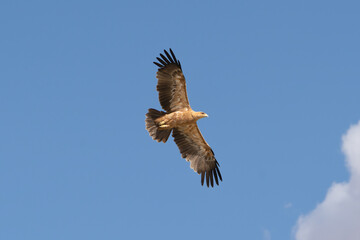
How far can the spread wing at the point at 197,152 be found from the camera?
1958cm

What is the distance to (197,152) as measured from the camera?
2003 cm

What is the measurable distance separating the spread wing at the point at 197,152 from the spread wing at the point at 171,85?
4.38 ft

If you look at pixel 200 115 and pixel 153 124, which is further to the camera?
pixel 200 115

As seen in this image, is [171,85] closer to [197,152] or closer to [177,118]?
[177,118]

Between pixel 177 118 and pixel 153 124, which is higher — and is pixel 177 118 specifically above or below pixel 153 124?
above

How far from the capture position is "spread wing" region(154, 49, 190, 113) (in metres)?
18.0

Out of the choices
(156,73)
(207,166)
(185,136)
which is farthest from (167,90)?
(207,166)

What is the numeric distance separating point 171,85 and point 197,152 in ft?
10.5

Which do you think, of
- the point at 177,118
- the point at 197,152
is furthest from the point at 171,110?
the point at 197,152

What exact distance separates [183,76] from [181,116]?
141 centimetres

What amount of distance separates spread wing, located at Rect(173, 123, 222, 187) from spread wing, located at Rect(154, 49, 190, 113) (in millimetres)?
1335

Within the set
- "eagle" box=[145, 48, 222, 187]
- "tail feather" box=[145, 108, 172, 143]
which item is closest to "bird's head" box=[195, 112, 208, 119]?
"eagle" box=[145, 48, 222, 187]

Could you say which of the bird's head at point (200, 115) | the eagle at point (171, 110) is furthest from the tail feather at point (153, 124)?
the bird's head at point (200, 115)

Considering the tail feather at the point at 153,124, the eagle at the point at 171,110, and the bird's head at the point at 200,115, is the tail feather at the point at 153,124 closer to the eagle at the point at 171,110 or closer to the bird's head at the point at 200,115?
the eagle at the point at 171,110
